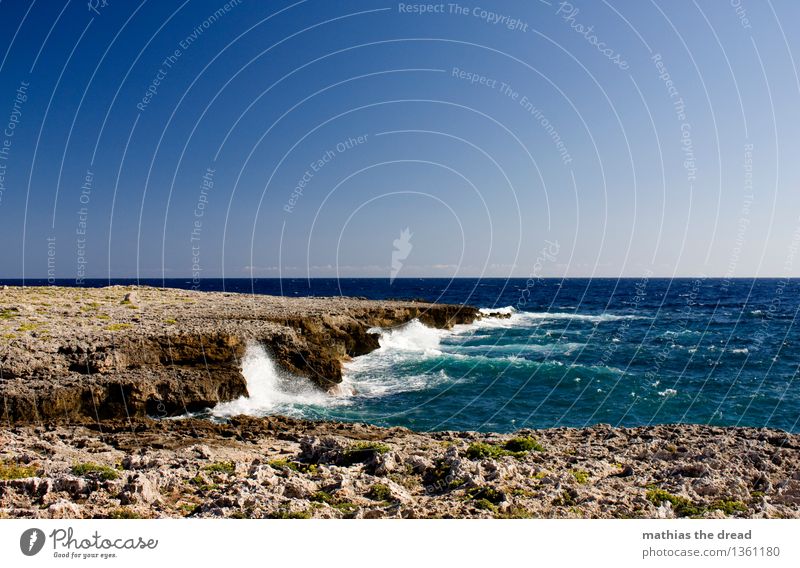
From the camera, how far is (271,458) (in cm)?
1401

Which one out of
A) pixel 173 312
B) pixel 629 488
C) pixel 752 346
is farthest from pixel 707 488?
pixel 752 346

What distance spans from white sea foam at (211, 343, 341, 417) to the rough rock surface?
807 centimetres

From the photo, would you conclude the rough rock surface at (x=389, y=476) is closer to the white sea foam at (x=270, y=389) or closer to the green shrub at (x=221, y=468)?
the green shrub at (x=221, y=468)

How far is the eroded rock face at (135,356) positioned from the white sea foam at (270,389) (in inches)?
23.7

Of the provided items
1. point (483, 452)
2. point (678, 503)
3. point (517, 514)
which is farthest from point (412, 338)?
point (517, 514)

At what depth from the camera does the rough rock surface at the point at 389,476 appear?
980cm

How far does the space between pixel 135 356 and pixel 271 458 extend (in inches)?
533

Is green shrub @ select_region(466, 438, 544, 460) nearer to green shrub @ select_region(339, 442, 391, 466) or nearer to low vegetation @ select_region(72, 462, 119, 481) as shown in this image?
green shrub @ select_region(339, 442, 391, 466)

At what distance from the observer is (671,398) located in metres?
30.3

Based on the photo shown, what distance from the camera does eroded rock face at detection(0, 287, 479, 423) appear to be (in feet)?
62.9

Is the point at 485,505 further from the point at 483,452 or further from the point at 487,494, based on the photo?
the point at 483,452

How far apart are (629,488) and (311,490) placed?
751 cm

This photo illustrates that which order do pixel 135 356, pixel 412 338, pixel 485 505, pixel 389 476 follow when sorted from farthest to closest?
pixel 412 338 → pixel 135 356 → pixel 389 476 → pixel 485 505

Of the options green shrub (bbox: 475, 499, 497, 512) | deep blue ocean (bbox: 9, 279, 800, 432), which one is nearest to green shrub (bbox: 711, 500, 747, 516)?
green shrub (bbox: 475, 499, 497, 512)
